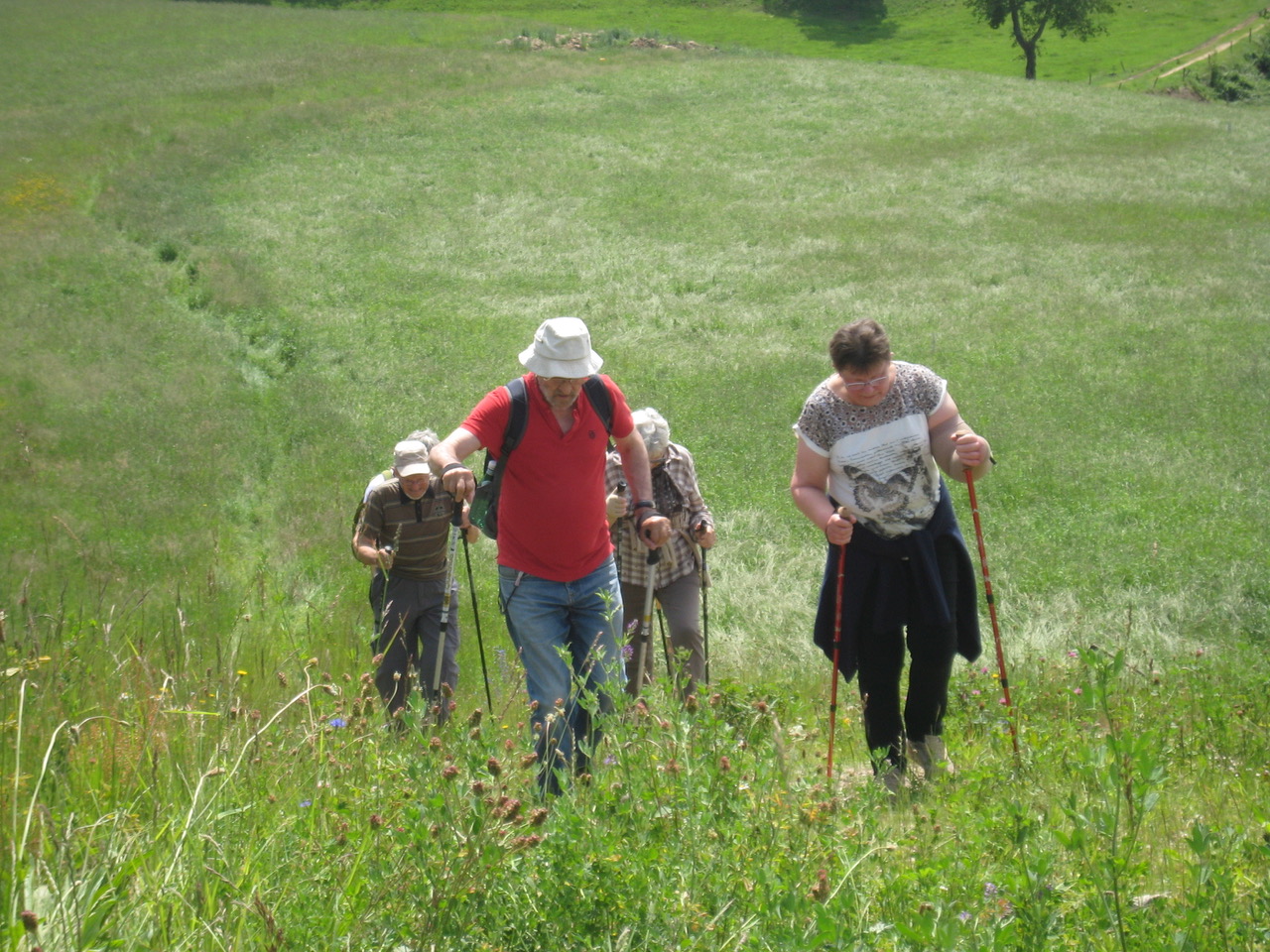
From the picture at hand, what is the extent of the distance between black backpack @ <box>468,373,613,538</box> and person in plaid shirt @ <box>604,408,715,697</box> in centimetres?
159

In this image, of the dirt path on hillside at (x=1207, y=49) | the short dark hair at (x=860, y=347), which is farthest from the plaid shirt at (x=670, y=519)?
the dirt path on hillside at (x=1207, y=49)

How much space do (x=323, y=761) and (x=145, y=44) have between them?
2107 inches

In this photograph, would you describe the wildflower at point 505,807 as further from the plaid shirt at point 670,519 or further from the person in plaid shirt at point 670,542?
the plaid shirt at point 670,519

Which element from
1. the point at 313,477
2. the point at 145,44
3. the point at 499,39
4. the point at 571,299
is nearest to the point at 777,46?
the point at 499,39

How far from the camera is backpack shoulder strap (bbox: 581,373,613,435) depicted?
5.55 metres

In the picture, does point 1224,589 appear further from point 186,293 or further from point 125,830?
point 186,293

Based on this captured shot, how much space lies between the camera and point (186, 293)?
22938mm

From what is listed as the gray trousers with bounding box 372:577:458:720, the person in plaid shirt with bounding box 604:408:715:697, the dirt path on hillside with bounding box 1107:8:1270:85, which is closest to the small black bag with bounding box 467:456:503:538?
the person in plaid shirt with bounding box 604:408:715:697

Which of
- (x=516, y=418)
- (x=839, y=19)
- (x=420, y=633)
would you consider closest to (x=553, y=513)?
(x=516, y=418)

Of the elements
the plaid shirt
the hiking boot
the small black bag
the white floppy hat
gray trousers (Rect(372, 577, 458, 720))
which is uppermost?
the small black bag

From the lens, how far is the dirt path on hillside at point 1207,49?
68625 mm

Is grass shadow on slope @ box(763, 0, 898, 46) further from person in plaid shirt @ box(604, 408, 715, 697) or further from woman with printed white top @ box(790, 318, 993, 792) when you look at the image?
woman with printed white top @ box(790, 318, 993, 792)

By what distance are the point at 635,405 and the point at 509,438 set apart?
1210 cm

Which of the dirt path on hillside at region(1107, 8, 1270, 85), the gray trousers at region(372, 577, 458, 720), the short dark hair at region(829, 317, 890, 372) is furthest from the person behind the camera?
the dirt path on hillside at region(1107, 8, 1270, 85)
